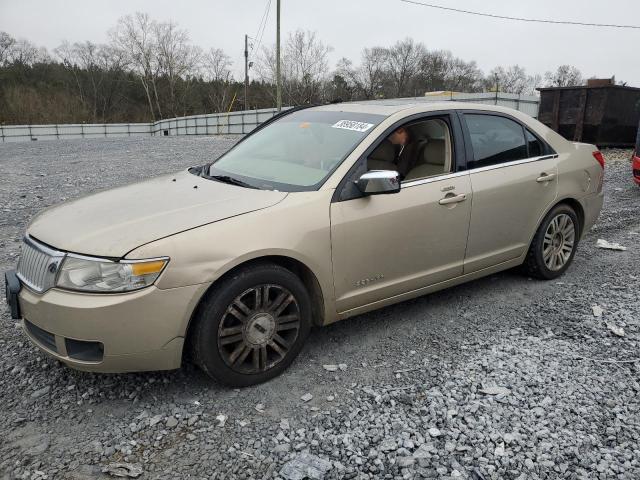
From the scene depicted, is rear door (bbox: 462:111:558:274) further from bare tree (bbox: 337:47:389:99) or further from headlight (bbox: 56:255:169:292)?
bare tree (bbox: 337:47:389:99)

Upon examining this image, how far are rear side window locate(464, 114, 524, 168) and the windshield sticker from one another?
0.92 m

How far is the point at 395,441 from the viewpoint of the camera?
8.63ft

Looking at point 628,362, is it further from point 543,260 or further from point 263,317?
point 263,317

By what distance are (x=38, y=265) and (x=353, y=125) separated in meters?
2.20

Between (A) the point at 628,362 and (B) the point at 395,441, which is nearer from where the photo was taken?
(B) the point at 395,441

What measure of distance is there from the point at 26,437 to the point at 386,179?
241 centimetres

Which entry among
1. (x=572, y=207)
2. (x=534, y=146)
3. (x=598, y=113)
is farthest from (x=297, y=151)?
(x=598, y=113)

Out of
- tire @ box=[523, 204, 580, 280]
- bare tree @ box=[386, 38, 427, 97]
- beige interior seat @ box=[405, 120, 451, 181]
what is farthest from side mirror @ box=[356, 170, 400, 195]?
bare tree @ box=[386, 38, 427, 97]

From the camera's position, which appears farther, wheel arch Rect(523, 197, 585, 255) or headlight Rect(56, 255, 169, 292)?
Result: wheel arch Rect(523, 197, 585, 255)

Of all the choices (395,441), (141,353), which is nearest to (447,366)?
(395,441)

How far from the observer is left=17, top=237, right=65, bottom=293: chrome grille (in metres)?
2.72

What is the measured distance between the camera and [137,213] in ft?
9.86

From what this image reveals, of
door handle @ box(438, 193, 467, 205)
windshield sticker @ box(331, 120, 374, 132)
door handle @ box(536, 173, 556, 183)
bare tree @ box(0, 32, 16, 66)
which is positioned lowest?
door handle @ box(438, 193, 467, 205)

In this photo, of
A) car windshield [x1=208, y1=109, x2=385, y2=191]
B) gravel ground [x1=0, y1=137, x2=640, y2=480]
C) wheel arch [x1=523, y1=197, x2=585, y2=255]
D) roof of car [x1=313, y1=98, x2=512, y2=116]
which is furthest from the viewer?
wheel arch [x1=523, y1=197, x2=585, y2=255]
